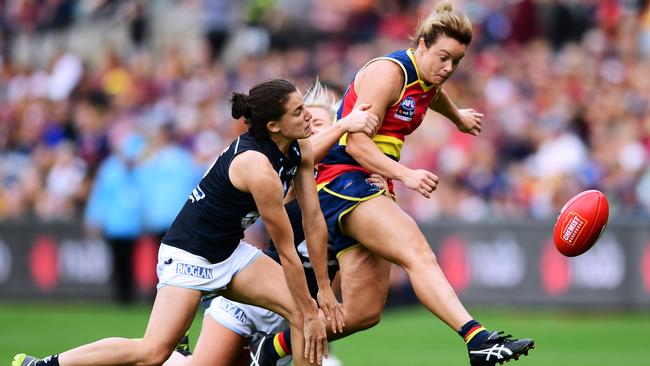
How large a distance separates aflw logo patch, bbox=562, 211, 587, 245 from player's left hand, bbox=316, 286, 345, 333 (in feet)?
5.01

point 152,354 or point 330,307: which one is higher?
point 330,307

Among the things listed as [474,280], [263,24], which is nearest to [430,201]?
[474,280]

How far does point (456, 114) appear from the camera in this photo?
28.8ft

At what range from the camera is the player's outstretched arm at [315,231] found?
7688 millimetres

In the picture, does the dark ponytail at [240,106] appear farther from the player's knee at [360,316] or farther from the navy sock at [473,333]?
the navy sock at [473,333]

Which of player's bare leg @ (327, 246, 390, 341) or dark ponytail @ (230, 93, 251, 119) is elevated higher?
dark ponytail @ (230, 93, 251, 119)

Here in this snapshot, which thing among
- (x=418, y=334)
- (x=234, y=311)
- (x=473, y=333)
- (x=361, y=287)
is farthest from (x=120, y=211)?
(x=473, y=333)

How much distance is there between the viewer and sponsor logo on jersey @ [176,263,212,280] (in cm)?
757

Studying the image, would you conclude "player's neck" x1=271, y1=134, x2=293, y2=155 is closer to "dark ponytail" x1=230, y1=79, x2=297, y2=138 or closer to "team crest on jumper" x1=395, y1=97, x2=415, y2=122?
"dark ponytail" x1=230, y1=79, x2=297, y2=138

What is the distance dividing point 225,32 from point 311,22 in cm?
154

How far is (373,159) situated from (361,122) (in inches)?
13.1

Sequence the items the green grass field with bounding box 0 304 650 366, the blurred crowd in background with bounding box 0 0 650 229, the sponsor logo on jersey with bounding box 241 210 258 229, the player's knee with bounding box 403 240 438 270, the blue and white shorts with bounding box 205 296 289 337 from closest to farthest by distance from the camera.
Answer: the sponsor logo on jersey with bounding box 241 210 258 229
the player's knee with bounding box 403 240 438 270
the blue and white shorts with bounding box 205 296 289 337
the green grass field with bounding box 0 304 650 366
the blurred crowd in background with bounding box 0 0 650 229

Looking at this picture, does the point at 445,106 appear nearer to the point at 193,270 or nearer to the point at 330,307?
the point at 330,307

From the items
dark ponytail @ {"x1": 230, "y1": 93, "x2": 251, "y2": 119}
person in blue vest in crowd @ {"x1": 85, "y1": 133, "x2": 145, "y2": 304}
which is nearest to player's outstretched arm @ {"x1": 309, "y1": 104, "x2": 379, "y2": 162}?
dark ponytail @ {"x1": 230, "y1": 93, "x2": 251, "y2": 119}
